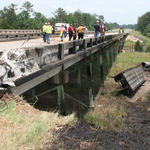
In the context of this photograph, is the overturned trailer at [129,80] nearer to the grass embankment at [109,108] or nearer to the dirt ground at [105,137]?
the grass embankment at [109,108]

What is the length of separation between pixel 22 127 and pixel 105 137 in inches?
146

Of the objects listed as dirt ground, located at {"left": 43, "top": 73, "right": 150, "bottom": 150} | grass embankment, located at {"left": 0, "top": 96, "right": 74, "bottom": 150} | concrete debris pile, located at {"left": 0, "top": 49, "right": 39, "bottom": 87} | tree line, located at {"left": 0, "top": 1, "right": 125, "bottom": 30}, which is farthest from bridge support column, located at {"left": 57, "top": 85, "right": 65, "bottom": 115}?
tree line, located at {"left": 0, "top": 1, "right": 125, "bottom": 30}

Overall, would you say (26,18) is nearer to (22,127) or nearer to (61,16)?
(61,16)

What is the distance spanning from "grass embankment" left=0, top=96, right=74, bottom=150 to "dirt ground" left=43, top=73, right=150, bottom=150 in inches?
11.6

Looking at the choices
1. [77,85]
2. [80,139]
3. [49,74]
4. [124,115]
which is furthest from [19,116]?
[77,85]

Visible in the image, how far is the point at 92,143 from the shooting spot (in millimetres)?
6941

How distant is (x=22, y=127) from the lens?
5.12m

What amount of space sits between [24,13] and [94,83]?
268 feet

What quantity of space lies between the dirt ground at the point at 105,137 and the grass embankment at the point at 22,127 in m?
0.30

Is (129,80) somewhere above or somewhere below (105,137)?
above

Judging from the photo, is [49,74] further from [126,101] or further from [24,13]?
[24,13]

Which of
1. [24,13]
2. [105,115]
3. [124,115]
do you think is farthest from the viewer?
[24,13]

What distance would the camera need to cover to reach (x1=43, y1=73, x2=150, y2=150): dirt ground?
245 inches

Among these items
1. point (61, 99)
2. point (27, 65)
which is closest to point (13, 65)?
point (27, 65)
